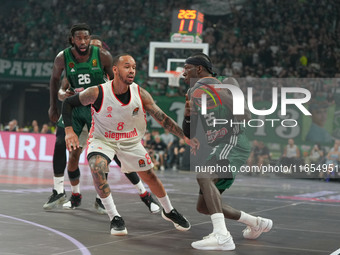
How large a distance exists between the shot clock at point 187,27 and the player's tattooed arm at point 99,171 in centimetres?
1390

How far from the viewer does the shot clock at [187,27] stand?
20031mm

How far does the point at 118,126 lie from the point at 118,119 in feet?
0.32

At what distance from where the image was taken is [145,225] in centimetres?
724

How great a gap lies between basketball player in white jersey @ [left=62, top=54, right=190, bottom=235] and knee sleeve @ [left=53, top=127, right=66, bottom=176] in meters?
1.57

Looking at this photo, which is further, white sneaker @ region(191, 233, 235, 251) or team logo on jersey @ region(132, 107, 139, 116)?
team logo on jersey @ region(132, 107, 139, 116)

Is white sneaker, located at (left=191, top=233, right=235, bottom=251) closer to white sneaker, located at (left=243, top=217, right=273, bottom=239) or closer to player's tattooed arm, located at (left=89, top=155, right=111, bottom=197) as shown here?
white sneaker, located at (left=243, top=217, right=273, bottom=239)

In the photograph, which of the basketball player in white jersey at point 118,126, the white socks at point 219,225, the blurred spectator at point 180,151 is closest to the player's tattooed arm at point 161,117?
the basketball player in white jersey at point 118,126

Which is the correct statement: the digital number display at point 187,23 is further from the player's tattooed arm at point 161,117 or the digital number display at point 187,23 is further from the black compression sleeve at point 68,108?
the black compression sleeve at point 68,108

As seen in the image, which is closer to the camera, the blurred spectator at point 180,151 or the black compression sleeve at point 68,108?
the black compression sleeve at point 68,108

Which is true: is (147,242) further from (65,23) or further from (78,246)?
(65,23)

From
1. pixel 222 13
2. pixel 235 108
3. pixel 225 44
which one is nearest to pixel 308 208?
pixel 235 108

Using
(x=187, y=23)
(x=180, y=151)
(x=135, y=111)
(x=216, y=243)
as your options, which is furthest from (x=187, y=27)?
(x=216, y=243)

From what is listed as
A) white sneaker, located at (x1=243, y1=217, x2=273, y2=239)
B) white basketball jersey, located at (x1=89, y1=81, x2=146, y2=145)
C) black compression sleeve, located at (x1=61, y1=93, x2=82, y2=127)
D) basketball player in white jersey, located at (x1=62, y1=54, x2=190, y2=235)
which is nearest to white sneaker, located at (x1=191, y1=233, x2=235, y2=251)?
white sneaker, located at (x1=243, y1=217, x2=273, y2=239)

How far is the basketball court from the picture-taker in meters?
5.71
